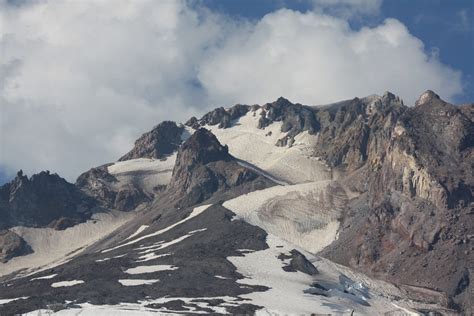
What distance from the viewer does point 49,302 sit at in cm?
18275

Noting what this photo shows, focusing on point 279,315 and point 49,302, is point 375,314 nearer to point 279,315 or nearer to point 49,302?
point 279,315

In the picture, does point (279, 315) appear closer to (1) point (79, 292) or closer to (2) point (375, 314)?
(2) point (375, 314)

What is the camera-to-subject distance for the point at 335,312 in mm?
189000

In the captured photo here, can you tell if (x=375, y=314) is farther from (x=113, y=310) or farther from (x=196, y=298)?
(x=113, y=310)

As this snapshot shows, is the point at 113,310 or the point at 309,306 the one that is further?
the point at 309,306

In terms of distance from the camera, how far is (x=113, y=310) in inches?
6895

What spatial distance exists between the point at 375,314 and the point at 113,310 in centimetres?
5094

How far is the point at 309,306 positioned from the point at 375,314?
49.6 feet

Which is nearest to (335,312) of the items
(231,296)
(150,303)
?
(231,296)

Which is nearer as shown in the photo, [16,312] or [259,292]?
[16,312]

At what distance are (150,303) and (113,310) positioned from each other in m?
10.8

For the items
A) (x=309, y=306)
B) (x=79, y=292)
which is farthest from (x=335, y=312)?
(x=79, y=292)

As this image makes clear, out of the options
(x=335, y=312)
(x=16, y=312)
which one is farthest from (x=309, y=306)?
(x=16, y=312)

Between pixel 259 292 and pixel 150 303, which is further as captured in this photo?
pixel 259 292
